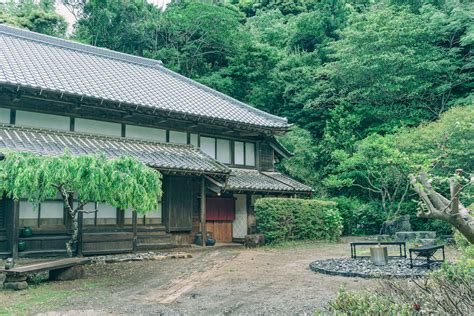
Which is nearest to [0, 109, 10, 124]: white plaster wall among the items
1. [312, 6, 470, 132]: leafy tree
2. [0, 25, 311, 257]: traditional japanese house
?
[0, 25, 311, 257]: traditional japanese house

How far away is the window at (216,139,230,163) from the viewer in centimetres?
1856

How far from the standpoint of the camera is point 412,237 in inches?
692

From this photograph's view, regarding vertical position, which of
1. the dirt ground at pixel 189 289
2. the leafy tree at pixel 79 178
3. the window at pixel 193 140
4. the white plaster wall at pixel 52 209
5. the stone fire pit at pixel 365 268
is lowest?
the dirt ground at pixel 189 289

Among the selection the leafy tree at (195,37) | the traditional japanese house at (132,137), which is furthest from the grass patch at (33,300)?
the leafy tree at (195,37)

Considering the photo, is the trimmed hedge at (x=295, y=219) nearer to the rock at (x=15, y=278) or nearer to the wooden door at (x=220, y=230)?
the wooden door at (x=220, y=230)

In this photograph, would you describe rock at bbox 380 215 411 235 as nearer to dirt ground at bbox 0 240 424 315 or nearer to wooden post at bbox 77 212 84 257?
dirt ground at bbox 0 240 424 315

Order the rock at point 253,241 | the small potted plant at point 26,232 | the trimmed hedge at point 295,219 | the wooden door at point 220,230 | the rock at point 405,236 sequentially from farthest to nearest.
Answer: the wooden door at point 220,230, the rock at point 405,236, the trimmed hedge at point 295,219, the rock at point 253,241, the small potted plant at point 26,232

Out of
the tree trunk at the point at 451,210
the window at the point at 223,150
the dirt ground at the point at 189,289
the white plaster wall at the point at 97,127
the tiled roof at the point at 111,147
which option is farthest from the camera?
the window at the point at 223,150

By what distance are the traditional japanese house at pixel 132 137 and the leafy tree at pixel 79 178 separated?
308cm

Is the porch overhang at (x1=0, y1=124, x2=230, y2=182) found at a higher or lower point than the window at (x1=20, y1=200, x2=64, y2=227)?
higher

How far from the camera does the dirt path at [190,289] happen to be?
6965 mm

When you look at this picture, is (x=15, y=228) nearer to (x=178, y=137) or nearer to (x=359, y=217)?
(x=178, y=137)

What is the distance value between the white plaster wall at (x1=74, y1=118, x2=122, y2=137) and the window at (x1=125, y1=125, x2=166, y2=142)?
0.38 m

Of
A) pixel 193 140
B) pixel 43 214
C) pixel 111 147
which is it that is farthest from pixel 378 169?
pixel 43 214
